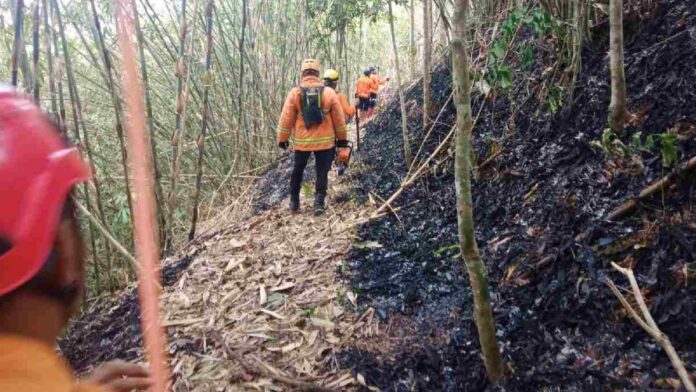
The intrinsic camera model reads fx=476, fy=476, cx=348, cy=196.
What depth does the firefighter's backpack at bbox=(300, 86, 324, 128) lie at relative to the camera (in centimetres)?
413

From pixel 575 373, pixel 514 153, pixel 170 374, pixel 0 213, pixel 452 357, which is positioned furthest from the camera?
pixel 514 153

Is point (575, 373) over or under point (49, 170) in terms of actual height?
under

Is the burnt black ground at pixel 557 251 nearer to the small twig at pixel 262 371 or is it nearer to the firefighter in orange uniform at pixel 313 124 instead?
the small twig at pixel 262 371

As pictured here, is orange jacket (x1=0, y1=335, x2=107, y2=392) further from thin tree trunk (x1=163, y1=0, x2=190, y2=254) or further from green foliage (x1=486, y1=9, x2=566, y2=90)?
thin tree trunk (x1=163, y1=0, x2=190, y2=254)

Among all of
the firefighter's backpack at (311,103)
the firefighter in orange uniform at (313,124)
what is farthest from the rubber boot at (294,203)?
the firefighter's backpack at (311,103)

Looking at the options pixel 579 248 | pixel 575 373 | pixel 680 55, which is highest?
pixel 680 55

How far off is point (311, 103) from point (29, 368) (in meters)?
3.67

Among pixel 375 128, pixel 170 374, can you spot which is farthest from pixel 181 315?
pixel 375 128

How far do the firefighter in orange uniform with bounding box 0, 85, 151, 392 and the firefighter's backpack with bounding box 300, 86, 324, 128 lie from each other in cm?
341

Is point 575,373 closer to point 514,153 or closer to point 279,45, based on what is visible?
point 514,153

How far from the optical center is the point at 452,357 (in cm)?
201

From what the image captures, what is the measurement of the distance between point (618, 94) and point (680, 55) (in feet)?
1.56

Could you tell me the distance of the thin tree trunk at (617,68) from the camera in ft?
7.57

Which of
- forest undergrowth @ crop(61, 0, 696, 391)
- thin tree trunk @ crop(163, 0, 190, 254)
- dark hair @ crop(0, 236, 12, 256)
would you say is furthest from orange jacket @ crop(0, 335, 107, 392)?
thin tree trunk @ crop(163, 0, 190, 254)
